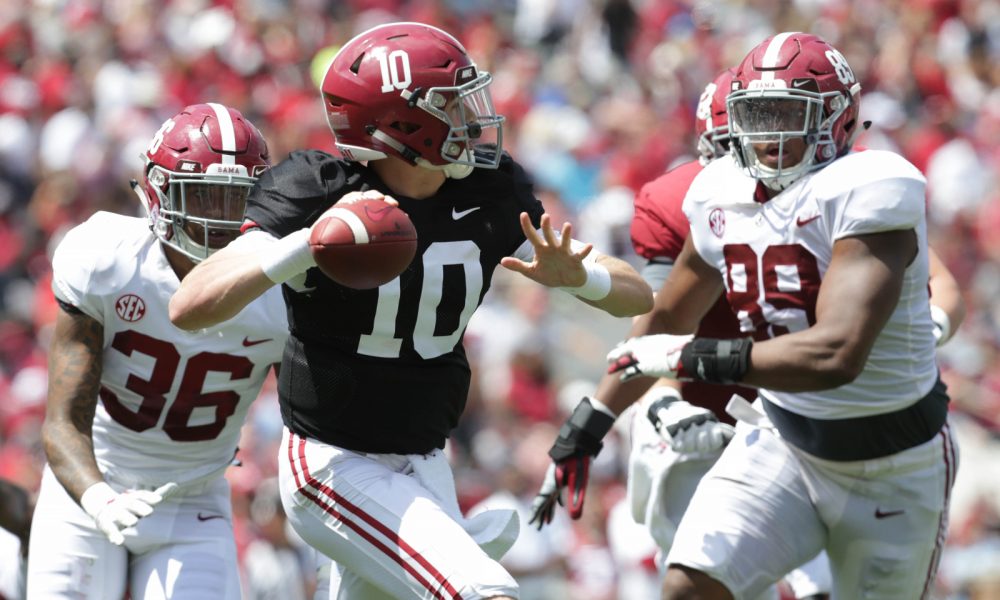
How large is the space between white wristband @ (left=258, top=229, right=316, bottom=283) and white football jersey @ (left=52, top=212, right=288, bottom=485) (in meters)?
0.87

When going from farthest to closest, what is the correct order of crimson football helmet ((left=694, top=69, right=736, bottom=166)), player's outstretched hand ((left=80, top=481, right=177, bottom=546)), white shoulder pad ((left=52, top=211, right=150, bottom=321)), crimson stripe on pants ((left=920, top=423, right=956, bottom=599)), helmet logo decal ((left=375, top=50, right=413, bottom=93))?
crimson football helmet ((left=694, top=69, right=736, bottom=166)), white shoulder pad ((left=52, top=211, right=150, bottom=321)), crimson stripe on pants ((left=920, top=423, right=956, bottom=599)), player's outstretched hand ((left=80, top=481, right=177, bottom=546)), helmet logo decal ((left=375, top=50, right=413, bottom=93))

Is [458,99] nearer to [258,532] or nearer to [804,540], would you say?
[804,540]

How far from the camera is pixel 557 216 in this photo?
1016cm

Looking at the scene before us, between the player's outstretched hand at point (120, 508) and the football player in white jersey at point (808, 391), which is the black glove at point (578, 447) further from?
the player's outstretched hand at point (120, 508)

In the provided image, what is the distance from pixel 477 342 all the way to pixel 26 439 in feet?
8.88

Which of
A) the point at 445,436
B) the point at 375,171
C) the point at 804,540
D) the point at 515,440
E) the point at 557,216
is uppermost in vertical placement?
the point at 375,171

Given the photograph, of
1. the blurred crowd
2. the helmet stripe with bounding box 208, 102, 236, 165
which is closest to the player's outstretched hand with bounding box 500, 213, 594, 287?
the helmet stripe with bounding box 208, 102, 236, 165

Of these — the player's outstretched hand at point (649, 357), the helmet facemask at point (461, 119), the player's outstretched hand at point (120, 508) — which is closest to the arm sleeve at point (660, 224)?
the player's outstretched hand at point (649, 357)

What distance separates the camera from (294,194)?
3562 millimetres

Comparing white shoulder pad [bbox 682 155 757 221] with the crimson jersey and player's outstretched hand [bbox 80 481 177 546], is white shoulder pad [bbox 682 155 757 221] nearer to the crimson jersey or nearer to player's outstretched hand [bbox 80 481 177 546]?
the crimson jersey

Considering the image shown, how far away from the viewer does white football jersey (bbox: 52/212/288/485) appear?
4223 millimetres

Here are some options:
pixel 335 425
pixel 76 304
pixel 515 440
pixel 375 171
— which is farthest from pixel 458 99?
pixel 515 440

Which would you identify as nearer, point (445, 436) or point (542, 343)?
point (445, 436)

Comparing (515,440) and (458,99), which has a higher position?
(458,99)
